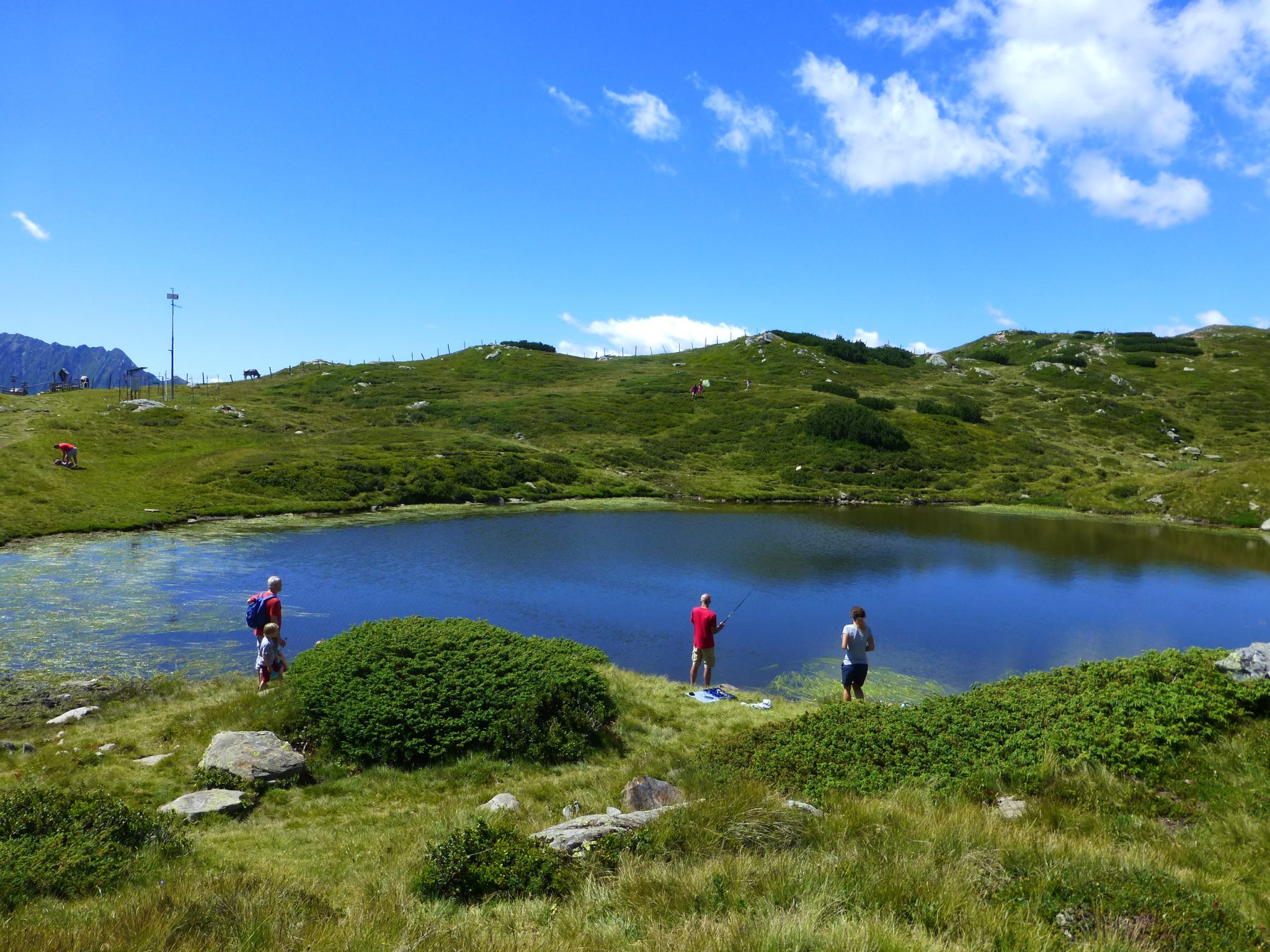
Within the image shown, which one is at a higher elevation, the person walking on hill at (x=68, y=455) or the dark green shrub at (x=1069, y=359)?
the dark green shrub at (x=1069, y=359)

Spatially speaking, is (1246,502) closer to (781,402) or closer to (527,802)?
(781,402)

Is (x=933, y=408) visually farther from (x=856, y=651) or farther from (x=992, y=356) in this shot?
(x=856, y=651)

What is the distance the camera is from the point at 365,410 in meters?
105

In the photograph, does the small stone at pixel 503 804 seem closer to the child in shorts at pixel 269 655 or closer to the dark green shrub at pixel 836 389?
the child in shorts at pixel 269 655

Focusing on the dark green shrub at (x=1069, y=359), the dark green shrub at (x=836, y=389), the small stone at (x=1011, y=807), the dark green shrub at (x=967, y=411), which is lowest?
the small stone at (x=1011, y=807)

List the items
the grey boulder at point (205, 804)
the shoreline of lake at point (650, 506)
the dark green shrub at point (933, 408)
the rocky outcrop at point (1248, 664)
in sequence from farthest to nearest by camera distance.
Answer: the dark green shrub at point (933, 408) → the shoreline of lake at point (650, 506) → the rocky outcrop at point (1248, 664) → the grey boulder at point (205, 804)

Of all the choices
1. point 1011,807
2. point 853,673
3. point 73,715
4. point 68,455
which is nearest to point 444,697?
point 73,715

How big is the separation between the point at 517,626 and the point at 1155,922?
2216 cm

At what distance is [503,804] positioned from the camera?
1167 cm

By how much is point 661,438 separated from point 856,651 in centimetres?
7999

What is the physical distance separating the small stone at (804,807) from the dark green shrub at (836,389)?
115373 millimetres

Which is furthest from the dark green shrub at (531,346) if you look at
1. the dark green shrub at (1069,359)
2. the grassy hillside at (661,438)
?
the dark green shrub at (1069,359)

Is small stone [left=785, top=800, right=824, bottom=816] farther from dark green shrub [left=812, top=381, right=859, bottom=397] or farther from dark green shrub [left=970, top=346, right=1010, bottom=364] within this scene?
dark green shrub [left=970, top=346, right=1010, bottom=364]

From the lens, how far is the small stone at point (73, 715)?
1639 cm
